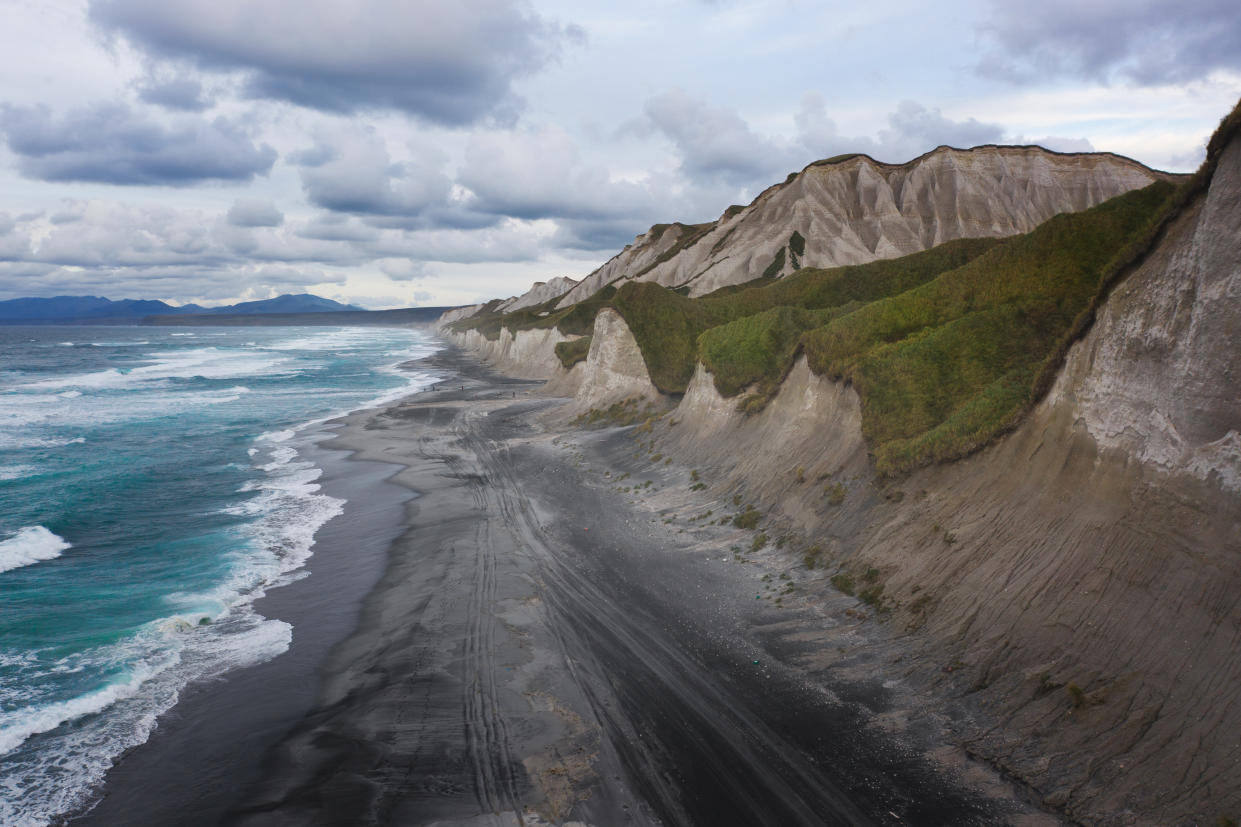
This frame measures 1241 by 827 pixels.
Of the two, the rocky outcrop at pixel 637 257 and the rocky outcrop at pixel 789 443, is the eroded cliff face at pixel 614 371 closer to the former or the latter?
the rocky outcrop at pixel 789 443

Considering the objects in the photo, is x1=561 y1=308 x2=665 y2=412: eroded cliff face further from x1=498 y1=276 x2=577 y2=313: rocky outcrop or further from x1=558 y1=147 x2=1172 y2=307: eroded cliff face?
x1=498 y1=276 x2=577 y2=313: rocky outcrop

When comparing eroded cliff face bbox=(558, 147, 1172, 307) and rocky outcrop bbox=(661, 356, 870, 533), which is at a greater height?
eroded cliff face bbox=(558, 147, 1172, 307)

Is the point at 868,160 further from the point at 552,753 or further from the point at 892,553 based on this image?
the point at 552,753

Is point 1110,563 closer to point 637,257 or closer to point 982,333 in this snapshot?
point 982,333

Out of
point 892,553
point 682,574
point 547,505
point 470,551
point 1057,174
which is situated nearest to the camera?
point 892,553

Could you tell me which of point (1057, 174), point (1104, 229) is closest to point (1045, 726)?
point (1104, 229)

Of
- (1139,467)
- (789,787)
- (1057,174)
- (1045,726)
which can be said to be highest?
(1057,174)

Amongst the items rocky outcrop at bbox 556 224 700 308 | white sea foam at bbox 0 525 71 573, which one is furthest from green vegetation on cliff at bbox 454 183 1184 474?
rocky outcrop at bbox 556 224 700 308
